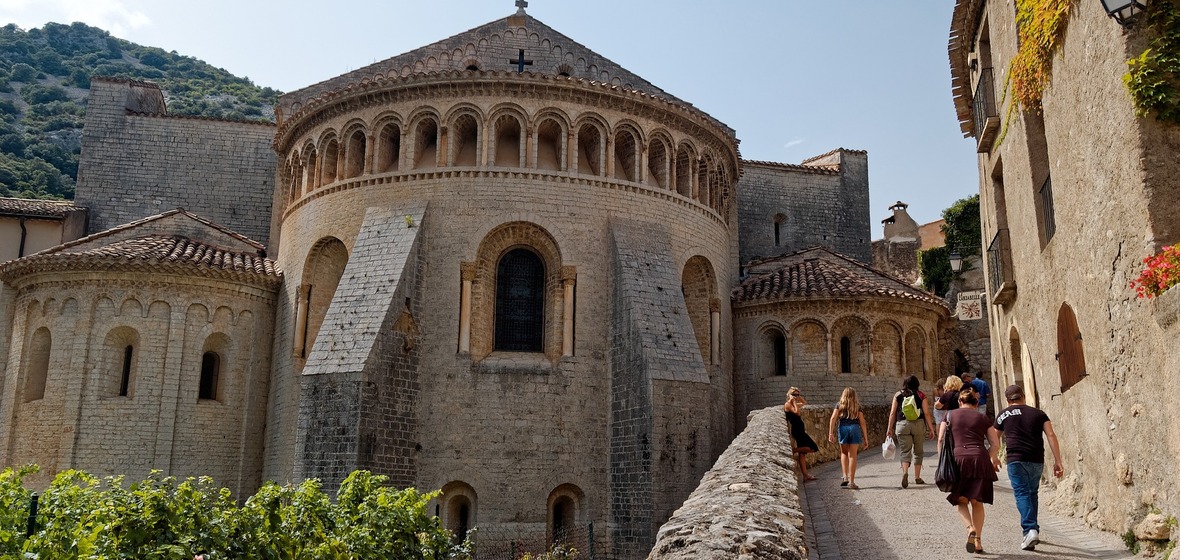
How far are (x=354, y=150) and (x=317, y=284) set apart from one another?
3.12m

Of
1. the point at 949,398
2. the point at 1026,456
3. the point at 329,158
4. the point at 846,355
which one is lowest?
the point at 1026,456

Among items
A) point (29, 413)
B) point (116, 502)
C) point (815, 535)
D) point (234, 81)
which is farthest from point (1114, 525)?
point (234, 81)

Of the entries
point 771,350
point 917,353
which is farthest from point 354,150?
point 917,353

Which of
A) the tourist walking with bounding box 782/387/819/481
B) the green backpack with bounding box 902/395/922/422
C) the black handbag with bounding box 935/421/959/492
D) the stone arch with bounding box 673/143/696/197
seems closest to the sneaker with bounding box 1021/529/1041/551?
the black handbag with bounding box 935/421/959/492

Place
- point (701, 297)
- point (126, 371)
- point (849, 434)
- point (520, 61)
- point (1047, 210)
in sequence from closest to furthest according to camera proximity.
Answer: point (1047, 210) → point (849, 434) → point (126, 371) → point (701, 297) → point (520, 61)

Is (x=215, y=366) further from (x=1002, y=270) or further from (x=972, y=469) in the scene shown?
(x=972, y=469)

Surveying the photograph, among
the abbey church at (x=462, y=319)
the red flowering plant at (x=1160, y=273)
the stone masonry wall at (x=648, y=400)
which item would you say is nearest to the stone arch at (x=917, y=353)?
the abbey church at (x=462, y=319)

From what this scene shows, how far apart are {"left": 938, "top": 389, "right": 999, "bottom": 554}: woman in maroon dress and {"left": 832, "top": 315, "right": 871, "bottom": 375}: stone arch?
48.4 ft

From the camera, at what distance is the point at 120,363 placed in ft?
68.4

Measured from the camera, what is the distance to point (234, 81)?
10031cm

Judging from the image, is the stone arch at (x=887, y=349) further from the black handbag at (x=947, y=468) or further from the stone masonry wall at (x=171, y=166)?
the stone masonry wall at (x=171, y=166)

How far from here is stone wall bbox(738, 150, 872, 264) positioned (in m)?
30.7

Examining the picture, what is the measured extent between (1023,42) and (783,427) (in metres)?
5.80

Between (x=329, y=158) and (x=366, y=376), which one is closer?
(x=366, y=376)
